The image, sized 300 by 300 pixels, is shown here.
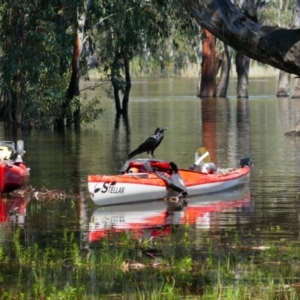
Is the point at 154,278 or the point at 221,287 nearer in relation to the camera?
the point at 221,287

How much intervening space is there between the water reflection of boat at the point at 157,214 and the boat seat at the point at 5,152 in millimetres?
2505

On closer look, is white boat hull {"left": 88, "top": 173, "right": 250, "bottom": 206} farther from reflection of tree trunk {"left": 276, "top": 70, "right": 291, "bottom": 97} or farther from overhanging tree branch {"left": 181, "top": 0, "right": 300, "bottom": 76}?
reflection of tree trunk {"left": 276, "top": 70, "right": 291, "bottom": 97}

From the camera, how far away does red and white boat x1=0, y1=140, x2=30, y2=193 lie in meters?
16.8

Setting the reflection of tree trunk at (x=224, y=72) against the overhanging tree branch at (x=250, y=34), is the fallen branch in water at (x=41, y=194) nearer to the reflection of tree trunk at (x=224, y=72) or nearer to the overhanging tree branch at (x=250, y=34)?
the overhanging tree branch at (x=250, y=34)

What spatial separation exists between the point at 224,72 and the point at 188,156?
3457 centimetres

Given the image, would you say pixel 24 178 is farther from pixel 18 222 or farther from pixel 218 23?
pixel 218 23

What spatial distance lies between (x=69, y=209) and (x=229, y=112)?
2888 cm

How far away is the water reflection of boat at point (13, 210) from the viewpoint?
1443 cm

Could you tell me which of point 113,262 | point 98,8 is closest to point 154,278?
point 113,262

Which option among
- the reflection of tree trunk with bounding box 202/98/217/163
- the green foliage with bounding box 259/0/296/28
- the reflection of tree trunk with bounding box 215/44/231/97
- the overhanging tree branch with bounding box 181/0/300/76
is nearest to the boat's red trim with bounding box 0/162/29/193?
the reflection of tree trunk with bounding box 202/98/217/163

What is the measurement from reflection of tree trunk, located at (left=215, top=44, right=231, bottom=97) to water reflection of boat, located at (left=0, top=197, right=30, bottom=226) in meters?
42.0

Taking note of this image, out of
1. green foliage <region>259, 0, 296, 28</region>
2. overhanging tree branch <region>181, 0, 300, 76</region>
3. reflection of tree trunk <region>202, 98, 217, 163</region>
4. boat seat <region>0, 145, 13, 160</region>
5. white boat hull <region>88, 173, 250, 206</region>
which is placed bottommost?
reflection of tree trunk <region>202, 98, 217, 163</region>

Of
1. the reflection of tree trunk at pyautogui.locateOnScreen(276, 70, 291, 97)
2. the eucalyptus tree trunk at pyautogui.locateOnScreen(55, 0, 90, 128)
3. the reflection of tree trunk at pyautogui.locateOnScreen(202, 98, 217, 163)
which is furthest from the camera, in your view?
the reflection of tree trunk at pyautogui.locateOnScreen(276, 70, 291, 97)

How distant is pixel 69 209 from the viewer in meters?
15.9
